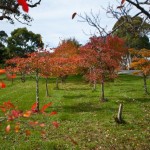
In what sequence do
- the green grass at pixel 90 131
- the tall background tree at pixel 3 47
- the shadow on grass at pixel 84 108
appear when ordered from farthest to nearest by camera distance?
1. the tall background tree at pixel 3 47
2. the shadow on grass at pixel 84 108
3. the green grass at pixel 90 131

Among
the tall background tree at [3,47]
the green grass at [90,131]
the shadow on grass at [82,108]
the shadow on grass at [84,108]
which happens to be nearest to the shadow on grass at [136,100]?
the green grass at [90,131]

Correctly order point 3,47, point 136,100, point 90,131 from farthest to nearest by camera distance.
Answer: point 3,47 < point 136,100 < point 90,131

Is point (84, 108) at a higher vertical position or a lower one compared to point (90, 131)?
higher

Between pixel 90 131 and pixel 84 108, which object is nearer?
pixel 90 131

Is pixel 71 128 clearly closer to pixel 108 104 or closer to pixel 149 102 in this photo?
pixel 108 104

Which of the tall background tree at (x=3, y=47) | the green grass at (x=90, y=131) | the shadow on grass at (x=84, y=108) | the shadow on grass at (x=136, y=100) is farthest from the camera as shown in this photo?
the tall background tree at (x=3, y=47)

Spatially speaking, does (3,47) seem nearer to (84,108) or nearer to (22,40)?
(22,40)

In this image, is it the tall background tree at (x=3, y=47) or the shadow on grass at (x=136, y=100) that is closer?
the shadow on grass at (x=136, y=100)

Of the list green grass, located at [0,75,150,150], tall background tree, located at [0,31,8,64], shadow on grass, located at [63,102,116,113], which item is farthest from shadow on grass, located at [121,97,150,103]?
tall background tree, located at [0,31,8,64]

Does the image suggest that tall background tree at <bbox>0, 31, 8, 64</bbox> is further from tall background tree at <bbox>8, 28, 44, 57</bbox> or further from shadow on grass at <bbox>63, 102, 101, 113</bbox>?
shadow on grass at <bbox>63, 102, 101, 113</bbox>

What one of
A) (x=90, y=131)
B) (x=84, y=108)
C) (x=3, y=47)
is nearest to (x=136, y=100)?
(x=84, y=108)

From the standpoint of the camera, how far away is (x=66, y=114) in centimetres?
1805

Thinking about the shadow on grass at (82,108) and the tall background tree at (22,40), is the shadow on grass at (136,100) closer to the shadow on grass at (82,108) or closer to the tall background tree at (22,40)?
the shadow on grass at (82,108)

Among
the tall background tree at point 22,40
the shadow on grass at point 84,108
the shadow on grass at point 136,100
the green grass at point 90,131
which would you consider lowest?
the green grass at point 90,131
